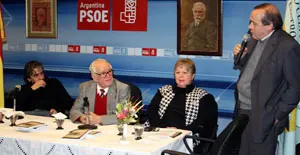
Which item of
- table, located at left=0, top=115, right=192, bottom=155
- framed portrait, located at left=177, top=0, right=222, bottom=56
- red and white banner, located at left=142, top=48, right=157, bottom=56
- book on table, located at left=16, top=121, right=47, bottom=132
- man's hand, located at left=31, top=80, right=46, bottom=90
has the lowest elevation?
table, located at left=0, top=115, right=192, bottom=155

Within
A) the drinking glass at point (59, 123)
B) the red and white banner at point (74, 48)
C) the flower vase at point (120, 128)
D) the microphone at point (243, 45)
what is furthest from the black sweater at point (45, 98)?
the microphone at point (243, 45)

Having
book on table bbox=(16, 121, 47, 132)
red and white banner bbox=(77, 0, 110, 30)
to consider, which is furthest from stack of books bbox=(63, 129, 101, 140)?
red and white banner bbox=(77, 0, 110, 30)

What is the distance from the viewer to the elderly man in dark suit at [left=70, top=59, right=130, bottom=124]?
14.6 ft

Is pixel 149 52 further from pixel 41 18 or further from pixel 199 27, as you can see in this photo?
pixel 41 18

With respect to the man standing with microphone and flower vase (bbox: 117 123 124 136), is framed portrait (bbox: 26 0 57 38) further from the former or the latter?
the man standing with microphone

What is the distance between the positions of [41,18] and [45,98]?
1.23 metres

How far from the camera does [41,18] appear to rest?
6043mm

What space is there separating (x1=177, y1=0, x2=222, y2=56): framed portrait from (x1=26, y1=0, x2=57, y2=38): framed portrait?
171 cm

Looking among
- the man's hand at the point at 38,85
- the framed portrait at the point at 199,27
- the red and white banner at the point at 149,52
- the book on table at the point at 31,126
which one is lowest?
the book on table at the point at 31,126

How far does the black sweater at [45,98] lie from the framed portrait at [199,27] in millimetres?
1409

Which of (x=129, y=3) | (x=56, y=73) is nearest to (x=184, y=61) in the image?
(x=129, y=3)

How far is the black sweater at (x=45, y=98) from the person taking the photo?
5301 millimetres

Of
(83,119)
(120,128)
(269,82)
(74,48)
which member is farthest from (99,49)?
(269,82)

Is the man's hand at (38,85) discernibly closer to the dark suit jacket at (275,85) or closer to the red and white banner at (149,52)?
the red and white banner at (149,52)
